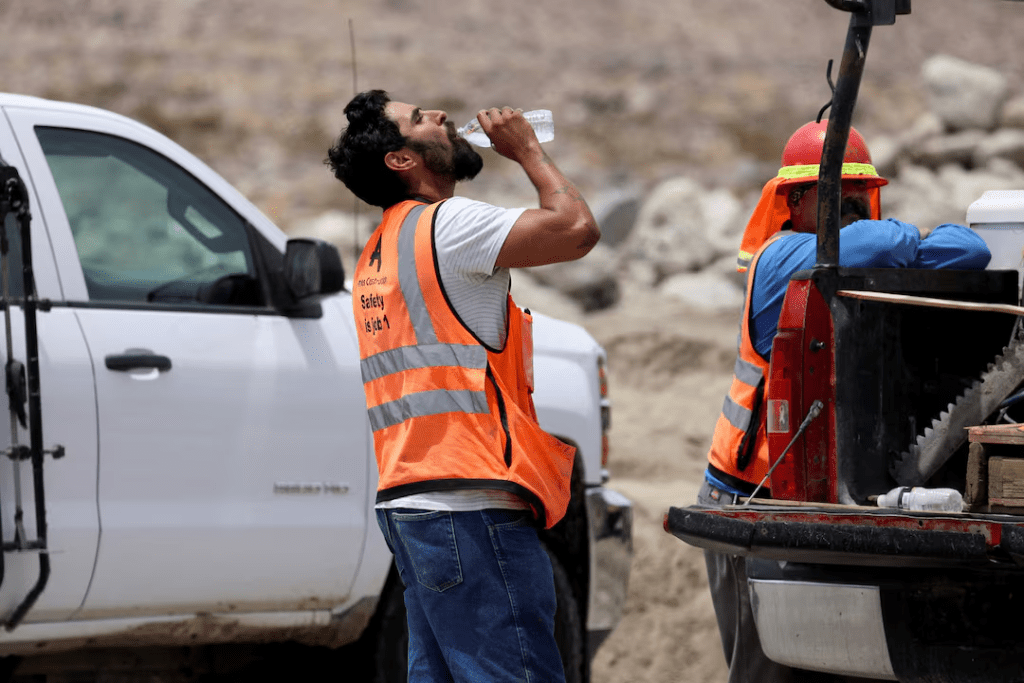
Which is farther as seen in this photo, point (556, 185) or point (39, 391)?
point (39, 391)

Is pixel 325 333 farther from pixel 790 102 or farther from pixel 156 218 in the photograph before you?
pixel 790 102

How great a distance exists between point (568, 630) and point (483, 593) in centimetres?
206

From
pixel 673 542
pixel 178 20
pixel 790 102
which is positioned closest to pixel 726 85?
pixel 790 102

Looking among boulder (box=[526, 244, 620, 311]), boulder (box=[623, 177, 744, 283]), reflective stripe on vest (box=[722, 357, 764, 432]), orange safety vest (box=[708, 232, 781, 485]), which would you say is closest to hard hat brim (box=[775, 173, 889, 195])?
orange safety vest (box=[708, 232, 781, 485])

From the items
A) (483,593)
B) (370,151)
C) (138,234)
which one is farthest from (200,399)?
(483,593)

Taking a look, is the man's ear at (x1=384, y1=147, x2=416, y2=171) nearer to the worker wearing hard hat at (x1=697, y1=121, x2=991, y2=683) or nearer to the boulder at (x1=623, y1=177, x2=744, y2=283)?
the worker wearing hard hat at (x1=697, y1=121, x2=991, y2=683)

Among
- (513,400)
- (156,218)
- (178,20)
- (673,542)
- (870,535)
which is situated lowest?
(673,542)

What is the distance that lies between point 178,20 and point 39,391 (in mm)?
37409

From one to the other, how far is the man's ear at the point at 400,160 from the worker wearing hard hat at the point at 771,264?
121 cm

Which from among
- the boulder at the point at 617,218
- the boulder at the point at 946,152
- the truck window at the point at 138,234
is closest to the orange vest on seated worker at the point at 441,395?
the truck window at the point at 138,234

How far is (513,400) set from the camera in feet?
10.4

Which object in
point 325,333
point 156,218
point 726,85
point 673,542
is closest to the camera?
point 325,333

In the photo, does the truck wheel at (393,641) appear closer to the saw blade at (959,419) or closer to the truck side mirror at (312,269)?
the truck side mirror at (312,269)

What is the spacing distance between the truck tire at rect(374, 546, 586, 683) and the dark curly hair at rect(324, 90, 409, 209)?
200cm
